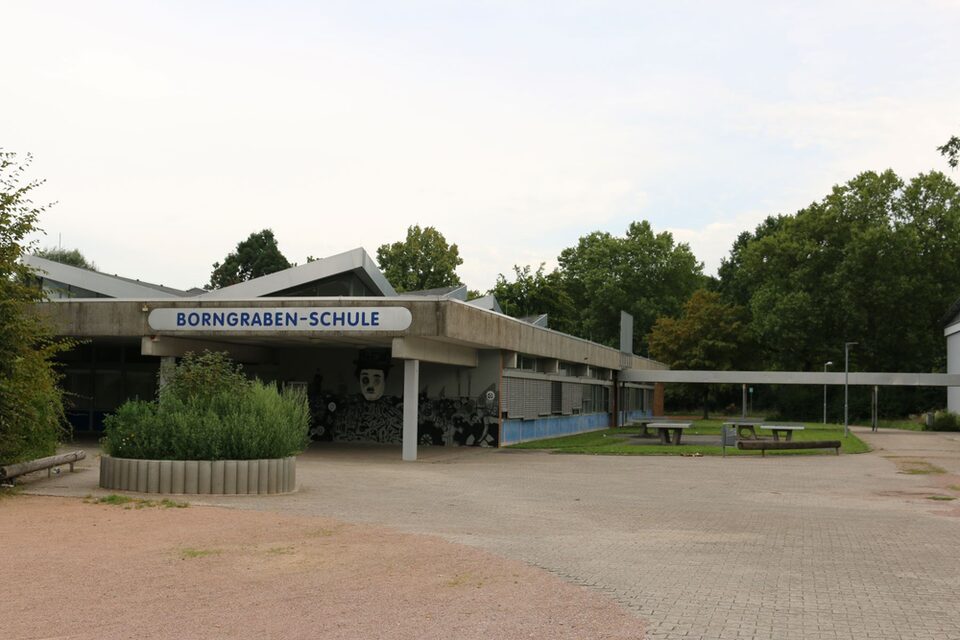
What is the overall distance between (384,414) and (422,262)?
1377 inches

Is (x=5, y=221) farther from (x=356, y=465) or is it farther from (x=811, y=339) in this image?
(x=811, y=339)

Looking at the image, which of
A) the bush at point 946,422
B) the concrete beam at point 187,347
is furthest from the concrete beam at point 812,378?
the concrete beam at point 187,347

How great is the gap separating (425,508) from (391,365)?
16540 mm

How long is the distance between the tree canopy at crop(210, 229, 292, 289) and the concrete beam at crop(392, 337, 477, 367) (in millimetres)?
53553

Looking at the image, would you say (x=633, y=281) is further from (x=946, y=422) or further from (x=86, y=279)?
(x=86, y=279)

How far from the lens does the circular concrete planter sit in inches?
584

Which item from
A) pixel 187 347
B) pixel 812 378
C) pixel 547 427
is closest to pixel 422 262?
pixel 812 378

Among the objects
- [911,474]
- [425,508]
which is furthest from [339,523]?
[911,474]

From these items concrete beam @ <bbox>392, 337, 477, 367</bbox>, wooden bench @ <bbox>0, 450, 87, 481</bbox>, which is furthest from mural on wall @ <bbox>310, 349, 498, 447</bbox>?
wooden bench @ <bbox>0, 450, 87, 481</bbox>

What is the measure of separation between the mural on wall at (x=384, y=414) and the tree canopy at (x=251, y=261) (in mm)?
50385

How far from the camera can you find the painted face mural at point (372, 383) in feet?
100

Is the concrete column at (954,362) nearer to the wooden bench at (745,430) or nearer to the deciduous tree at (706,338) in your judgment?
the deciduous tree at (706,338)

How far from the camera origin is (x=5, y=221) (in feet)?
50.7

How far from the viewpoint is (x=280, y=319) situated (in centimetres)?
2419
